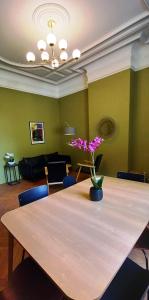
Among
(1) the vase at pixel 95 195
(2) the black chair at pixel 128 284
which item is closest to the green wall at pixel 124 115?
(1) the vase at pixel 95 195

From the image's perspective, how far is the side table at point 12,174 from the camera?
445 cm

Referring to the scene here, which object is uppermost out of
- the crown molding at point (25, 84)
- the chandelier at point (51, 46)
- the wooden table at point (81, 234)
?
the crown molding at point (25, 84)

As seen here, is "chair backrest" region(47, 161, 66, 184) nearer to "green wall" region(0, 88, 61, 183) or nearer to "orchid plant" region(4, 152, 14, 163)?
"orchid plant" region(4, 152, 14, 163)

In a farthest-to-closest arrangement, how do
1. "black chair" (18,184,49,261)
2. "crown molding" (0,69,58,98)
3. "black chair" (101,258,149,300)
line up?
"crown molding" (0,69,58,98) < "black chair" (18,184,49,261) < "black chair" (101,258,149,300)

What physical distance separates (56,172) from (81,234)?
108 inches

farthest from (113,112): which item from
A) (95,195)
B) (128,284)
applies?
(128,284)

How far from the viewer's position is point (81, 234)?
982mm

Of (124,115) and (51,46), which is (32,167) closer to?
(124,115)

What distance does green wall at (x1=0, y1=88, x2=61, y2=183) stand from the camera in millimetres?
4426

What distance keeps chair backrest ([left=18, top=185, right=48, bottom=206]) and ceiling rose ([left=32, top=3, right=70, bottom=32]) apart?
263 cm

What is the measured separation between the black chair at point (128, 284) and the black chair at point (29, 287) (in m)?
0.31

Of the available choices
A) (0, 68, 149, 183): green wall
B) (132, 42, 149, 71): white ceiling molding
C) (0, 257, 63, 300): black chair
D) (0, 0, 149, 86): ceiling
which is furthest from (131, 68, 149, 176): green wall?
(0, 257, 63, 300): black chair

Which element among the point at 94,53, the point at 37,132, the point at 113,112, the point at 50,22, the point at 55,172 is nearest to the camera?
the point at 50,22

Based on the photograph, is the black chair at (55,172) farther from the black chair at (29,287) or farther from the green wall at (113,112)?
the black chair at (29,287)
